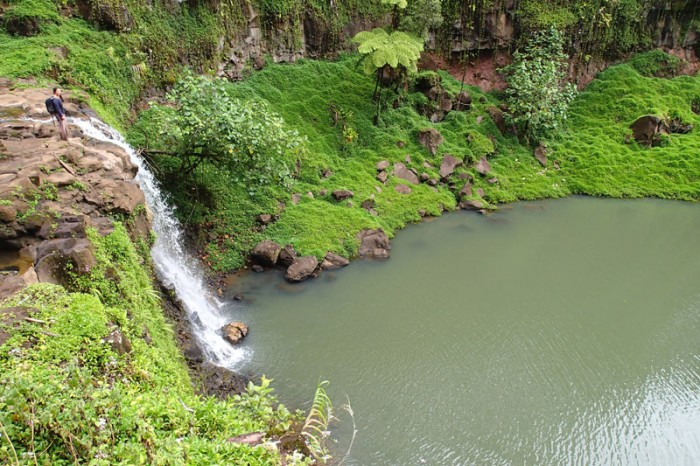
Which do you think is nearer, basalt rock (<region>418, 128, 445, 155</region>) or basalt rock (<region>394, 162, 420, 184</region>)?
basalt rock (<region>394, 162, 420, 184</region>)

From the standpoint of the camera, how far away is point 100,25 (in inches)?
586

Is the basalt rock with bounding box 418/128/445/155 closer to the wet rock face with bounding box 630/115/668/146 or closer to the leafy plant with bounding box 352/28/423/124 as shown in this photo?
the leafy plant with bounding box 352/28/423/124

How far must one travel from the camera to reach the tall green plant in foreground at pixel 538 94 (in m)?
20.9

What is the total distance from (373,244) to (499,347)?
5624 mm

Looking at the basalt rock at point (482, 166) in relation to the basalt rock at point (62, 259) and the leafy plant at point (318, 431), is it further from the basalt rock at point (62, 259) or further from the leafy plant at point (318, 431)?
the basalt rock at point (62, 259)

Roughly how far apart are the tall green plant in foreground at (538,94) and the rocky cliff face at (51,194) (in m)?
17.3

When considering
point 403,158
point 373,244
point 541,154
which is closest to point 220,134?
point 373,244

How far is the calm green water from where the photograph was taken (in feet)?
27.8

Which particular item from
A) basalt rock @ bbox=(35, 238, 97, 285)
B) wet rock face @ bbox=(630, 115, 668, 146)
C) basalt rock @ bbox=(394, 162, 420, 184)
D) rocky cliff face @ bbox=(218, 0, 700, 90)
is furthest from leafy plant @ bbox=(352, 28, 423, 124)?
basalt rock @ bbox=(35, 238, 97, 285)

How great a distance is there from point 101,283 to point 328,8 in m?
19.8

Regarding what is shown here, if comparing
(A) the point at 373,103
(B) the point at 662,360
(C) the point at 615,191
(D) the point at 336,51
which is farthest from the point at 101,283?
(C) the point at 615,191

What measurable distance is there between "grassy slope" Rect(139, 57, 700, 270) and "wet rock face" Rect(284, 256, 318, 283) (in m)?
0.43

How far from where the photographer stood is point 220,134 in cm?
1188

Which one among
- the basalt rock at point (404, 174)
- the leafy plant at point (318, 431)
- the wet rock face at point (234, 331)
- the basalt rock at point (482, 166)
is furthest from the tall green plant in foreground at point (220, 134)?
the basalt rock at point (482, 166)
